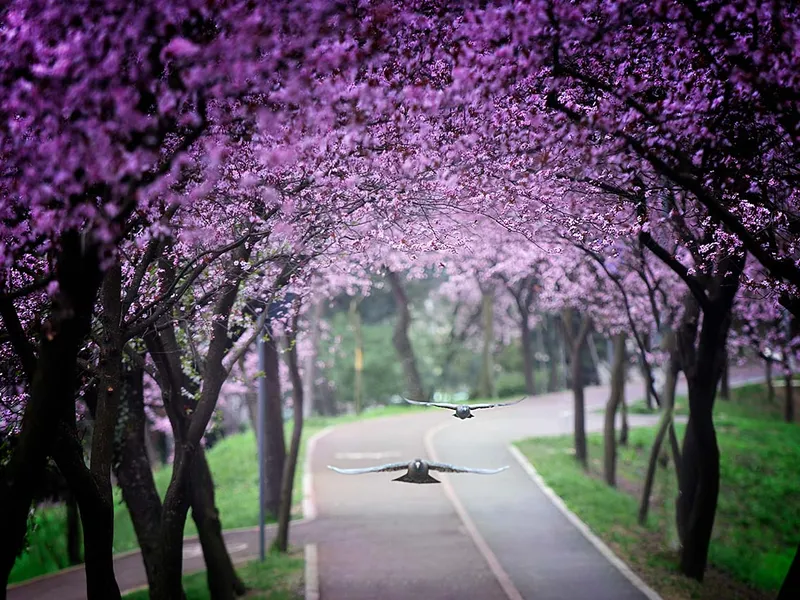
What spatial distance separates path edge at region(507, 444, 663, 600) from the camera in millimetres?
11375

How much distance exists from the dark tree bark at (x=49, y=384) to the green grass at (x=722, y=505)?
8.61 meters

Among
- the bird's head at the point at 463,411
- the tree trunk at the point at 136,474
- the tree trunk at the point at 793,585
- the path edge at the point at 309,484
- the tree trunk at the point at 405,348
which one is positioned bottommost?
the path edge at the point at 309,484

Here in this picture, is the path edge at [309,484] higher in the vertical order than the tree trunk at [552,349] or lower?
lower

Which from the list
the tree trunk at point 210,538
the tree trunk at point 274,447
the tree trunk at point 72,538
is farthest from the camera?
the tree trunk at point 274,447

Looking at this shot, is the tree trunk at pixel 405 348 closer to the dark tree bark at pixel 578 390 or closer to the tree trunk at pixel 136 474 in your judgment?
the dark tree bark at pixel 578 390

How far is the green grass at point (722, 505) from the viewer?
1263 cm

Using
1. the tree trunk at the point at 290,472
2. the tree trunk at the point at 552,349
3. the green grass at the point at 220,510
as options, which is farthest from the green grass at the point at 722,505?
the tree trunk at the point at 552,349

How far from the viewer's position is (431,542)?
13.9 m

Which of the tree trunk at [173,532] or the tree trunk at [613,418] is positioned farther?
the tree trunk at [613,418]

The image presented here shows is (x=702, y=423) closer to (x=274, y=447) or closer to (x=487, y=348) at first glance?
(x=274, y=447)

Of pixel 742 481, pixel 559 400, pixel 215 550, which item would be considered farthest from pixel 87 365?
pixel 559 400

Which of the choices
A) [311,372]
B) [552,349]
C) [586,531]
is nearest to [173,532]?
[586,531]

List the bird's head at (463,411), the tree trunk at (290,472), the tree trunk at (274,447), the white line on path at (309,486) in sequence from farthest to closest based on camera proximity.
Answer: the tree trunk at (274,447) → the white line on path at (309,486) → the tree trunk at (290,472) → the bird's head at (463,411)

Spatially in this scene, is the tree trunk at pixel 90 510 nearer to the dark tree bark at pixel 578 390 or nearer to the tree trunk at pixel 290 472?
the tree trunk at pixel 290 472
